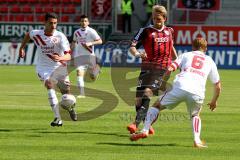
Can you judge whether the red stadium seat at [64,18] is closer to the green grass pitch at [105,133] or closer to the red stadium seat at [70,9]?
the red stadium seat at [70,9]

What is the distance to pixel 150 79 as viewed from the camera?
1459 cm

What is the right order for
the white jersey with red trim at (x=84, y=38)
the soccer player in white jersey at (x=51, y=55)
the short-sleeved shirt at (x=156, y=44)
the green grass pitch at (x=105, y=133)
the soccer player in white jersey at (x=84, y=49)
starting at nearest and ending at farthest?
1. the green grass pitch at (x=105, y=133)
2. the short-sleeved shirt at (x=156, y=44)
3. the soccer player in white jersey at (x=51, y=55)
4. the soccer player in white jersey at (x=84, y=49)
5. the white jersey with red trim at (x=84, y=38)

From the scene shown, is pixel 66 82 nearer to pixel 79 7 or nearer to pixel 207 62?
pixel 207 62

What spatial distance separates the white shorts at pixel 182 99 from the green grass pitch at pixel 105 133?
0.65m

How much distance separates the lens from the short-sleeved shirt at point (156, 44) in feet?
47.7

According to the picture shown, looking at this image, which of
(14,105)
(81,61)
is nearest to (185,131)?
(14,105)

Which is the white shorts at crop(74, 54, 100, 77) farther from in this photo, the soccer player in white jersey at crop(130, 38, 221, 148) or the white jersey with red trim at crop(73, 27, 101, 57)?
the soccer player in white jersey at crop(130, 38, 221, 148)

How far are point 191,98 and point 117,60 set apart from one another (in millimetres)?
26443

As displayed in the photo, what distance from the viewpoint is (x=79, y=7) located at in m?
45.3

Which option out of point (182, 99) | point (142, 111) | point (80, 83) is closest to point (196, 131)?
point (182, 99)

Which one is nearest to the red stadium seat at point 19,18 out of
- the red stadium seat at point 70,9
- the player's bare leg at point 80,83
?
the red stadium seat at point 70,9

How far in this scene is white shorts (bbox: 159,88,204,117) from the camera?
12508 mm

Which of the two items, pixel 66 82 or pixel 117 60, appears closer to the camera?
pixel 66 82

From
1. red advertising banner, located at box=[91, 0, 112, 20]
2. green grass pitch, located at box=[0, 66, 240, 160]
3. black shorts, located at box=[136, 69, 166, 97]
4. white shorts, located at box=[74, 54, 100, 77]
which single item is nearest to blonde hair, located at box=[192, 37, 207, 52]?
green grass pitch, located at box=[0, 66, 240, 160]
